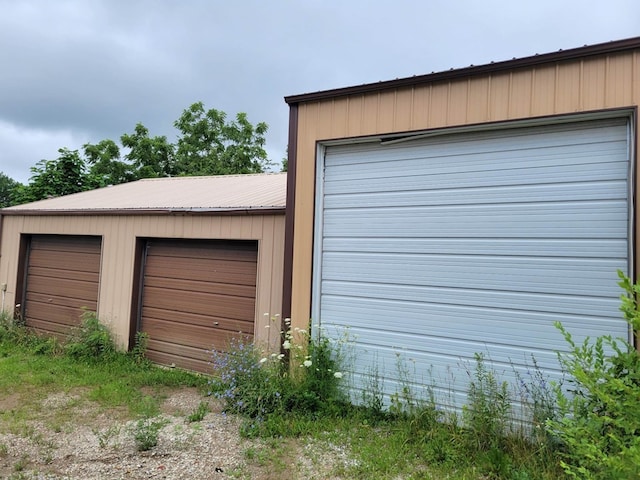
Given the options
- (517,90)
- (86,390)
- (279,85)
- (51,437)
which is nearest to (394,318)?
(517,90)

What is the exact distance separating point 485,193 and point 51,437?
4778 millimetres

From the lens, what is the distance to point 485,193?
394cm

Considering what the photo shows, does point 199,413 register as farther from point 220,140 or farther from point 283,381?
point 220,140

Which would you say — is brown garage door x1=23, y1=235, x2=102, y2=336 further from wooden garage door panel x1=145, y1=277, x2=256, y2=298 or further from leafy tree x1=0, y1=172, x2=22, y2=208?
leafy tree x1=0, y1=172, x2=22, y2=208

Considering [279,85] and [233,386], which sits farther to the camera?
[279,85]

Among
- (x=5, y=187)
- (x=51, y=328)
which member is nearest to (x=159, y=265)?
(x=51, y=328)

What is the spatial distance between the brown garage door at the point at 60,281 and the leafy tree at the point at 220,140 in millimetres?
14391

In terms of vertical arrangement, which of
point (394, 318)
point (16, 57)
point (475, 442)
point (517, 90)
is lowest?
point (475, 442)

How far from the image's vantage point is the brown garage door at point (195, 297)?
5719 millimetres

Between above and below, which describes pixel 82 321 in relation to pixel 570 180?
below

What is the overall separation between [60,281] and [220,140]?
1635 cm

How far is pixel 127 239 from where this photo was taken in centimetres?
666

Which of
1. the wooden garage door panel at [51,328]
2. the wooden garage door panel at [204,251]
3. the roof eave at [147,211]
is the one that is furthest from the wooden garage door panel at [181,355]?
the wooden garage door panel at [51,328]

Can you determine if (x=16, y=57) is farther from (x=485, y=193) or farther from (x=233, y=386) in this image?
(x=485, y=193)
